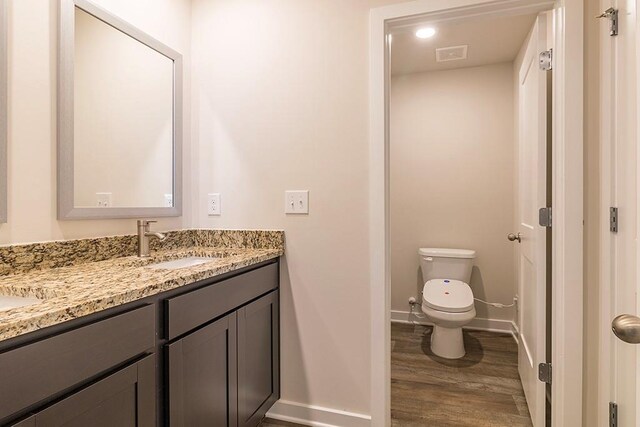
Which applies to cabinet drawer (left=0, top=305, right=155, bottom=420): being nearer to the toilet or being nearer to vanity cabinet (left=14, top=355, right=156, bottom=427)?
vanity cabinet (left=14, top=355, right=156, bottom=427)

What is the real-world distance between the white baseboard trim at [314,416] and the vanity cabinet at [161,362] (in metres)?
0.12

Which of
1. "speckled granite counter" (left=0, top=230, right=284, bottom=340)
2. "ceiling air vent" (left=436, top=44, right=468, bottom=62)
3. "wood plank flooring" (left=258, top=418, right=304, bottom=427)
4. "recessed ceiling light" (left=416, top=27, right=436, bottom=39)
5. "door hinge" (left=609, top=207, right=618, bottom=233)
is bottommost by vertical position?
"wood plank flooring" (left=258, top=418, right=304, bottom=427)

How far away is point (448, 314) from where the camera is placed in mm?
2469

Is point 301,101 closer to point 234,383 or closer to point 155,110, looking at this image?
point 155,110

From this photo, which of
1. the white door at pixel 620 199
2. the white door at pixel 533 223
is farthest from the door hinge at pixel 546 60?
the white door at pixel 620 199

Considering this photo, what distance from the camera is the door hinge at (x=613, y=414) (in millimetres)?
1217

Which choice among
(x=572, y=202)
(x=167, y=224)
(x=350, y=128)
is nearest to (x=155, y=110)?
(x=167, y=224)

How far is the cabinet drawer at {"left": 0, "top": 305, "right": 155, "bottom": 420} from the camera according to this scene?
71 centimetres

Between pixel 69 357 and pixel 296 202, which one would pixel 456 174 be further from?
pixel 69 357

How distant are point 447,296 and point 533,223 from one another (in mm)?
1038

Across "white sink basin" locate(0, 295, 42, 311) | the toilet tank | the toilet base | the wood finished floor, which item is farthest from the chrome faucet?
the toilet tank

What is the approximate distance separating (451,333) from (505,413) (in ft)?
2.37

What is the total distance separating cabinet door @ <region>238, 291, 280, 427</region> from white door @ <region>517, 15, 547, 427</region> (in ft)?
4.04

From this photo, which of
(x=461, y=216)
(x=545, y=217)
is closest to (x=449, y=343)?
(x=461, y=216)
